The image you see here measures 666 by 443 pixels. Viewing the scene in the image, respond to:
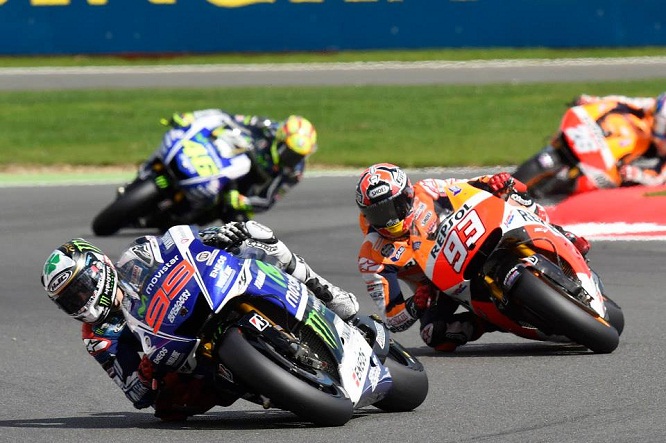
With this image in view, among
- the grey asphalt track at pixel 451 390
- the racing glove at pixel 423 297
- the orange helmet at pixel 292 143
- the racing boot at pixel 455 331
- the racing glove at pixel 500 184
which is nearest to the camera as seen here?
the grey asphalt track at pixel 451 390

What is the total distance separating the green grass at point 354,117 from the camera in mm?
19172

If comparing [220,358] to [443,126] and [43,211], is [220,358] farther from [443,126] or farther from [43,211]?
[443,126]

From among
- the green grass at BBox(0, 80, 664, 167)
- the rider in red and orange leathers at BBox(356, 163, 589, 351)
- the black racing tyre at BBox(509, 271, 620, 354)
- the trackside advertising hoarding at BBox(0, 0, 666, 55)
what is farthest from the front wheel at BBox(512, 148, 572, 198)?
the trackside advertising hoarding at BBox(0, 0, 666, 55)

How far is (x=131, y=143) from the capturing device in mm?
20500

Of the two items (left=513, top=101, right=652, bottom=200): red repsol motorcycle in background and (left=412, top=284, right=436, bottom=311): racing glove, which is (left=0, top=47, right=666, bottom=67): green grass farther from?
(left=412, top=284, right=436, bottom=311): racing glove

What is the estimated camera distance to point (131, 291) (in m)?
6.44

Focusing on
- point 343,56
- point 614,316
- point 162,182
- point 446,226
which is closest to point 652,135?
point 162,182

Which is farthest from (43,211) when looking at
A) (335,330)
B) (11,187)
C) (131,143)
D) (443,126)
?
(335,330)

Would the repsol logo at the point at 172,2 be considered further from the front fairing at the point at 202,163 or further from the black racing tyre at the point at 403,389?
the black racing tyre at the point at 403,389

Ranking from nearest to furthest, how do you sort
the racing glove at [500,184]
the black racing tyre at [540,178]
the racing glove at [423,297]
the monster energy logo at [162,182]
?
the racing glove at [423,297] → the racing glove at [500,184] → the monster energy logo at [162,182] → the black racing tyre at [540,178]

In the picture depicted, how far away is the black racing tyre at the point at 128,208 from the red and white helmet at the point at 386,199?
20.4ft

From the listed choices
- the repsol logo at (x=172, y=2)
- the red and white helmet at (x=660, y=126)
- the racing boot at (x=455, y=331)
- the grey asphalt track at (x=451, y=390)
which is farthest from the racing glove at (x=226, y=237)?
the repsol logo at (x=172, y=2)

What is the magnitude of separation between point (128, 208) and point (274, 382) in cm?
844

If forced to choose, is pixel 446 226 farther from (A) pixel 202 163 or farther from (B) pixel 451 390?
(A) pixel 202 163
